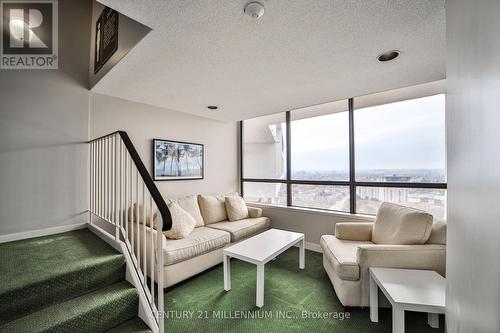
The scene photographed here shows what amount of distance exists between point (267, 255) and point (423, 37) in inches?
89.7

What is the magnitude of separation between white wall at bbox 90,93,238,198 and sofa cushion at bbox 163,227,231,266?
100cm

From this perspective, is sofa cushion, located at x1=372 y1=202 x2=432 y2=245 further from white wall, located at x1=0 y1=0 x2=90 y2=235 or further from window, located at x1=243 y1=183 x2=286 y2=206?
white wall, located at x1=0 y1=0 x2=90 y2=235

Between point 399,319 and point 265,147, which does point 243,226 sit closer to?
point 265,147

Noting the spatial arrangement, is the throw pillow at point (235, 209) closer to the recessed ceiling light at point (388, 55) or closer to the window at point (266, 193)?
the window at point (266, 193)

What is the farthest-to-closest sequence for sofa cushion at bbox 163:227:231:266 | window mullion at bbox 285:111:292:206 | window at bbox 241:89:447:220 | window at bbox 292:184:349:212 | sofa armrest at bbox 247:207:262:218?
window mullion at bbox 285:111:292:206
sofa armrest at bbox 247:207:262:218
window at bbox 292:184:349:212
window at bbox 241:89:447:220
sofa cushion at bbox 163:227:231:266

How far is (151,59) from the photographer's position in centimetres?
190

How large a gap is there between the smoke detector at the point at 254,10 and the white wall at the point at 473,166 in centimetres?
98

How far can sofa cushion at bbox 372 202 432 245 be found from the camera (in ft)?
6.48

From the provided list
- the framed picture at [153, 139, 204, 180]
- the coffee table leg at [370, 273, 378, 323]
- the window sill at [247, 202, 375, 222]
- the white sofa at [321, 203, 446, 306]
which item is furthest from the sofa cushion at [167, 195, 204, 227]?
the coffee table leg at [370, 273, 378, 323]

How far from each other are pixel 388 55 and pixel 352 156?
1.65 meters

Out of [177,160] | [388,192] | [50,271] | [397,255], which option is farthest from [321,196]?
[50,271]

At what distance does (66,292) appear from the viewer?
154 centimetres

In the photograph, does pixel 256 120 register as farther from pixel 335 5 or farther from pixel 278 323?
pixel 278 323

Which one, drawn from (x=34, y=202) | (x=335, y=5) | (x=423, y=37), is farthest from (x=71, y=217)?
(x=423, y=37)
